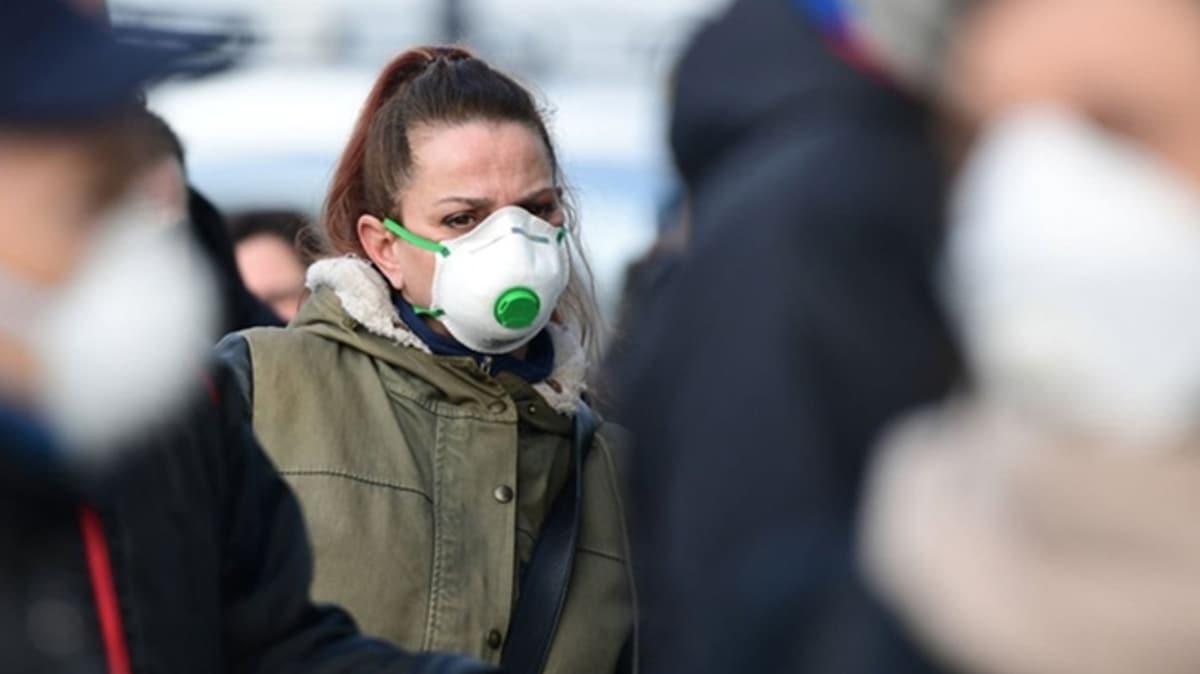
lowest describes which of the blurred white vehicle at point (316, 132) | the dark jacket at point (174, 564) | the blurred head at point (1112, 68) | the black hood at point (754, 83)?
the blurred white vehicle at point (316, 132)

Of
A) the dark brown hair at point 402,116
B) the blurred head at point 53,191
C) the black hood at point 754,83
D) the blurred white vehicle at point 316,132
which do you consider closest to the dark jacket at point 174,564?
the blurred head at point 53,191

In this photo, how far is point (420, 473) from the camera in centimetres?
434

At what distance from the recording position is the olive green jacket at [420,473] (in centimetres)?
421

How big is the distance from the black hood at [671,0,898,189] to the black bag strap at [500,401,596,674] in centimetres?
206

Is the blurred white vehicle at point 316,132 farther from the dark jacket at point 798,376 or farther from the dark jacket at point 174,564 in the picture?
the dark jacket at point 798,376

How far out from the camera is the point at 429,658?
309cm

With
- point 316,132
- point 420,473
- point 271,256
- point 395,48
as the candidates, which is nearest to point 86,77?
point 420,473

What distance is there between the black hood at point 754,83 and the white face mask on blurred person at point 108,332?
18.3 inches

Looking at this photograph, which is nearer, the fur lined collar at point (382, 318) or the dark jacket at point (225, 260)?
the fur lined collar at point (382, 318)

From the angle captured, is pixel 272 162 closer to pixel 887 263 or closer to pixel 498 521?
pixel 498 521

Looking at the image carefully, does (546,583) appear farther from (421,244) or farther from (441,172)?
(441,172)

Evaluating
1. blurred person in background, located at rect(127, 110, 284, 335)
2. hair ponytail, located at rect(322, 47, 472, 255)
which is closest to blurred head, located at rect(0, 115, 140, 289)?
hair ponytail, located at rect(322, 47, 472, 255)

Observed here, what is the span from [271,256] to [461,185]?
89.0 inches

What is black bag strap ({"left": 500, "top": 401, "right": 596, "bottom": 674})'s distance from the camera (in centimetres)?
428
